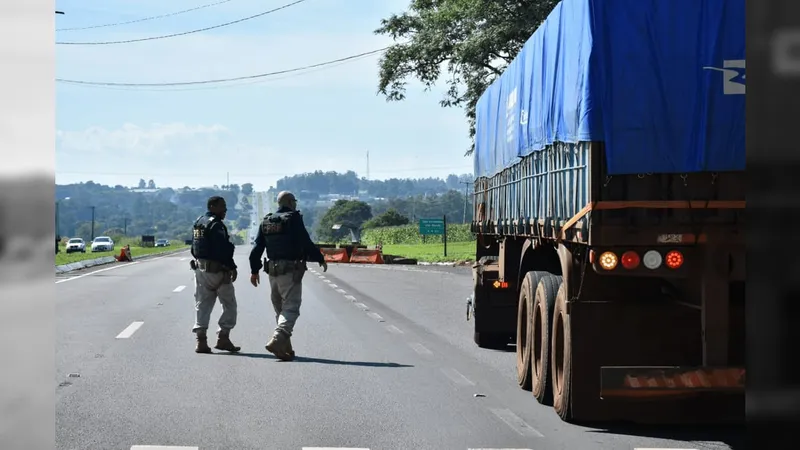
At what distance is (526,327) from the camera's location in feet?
32.1

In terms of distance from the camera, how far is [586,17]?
7.23 metres

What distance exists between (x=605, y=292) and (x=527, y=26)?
103ft

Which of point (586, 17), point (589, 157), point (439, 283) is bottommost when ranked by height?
point (439, 283)

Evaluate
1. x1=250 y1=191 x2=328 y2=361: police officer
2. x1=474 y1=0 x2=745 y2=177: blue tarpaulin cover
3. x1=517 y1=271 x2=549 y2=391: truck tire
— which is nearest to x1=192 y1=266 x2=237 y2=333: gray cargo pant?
x1=250 y1=191 x2=328 y2=361: police officer

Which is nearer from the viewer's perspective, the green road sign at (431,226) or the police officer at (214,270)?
the police officer at (214,270)

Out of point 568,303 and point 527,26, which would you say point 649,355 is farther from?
point 527,26

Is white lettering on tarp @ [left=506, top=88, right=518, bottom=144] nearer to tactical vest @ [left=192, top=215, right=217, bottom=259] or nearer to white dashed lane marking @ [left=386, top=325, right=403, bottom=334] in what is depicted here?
tactical vest @ [left=192, top=215, right=217, bottom=259]

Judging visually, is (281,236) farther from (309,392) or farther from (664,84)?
(664,84)

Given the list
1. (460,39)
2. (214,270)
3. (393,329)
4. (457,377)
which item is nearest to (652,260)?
(457,377)

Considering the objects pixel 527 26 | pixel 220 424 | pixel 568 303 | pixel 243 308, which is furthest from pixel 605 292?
pixel 527 26

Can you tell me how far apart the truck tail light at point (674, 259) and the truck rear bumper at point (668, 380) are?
68 centimetres

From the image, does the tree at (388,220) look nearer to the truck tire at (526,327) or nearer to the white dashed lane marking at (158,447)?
the truck tire at (526,327)

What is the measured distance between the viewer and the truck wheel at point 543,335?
8.34 meters

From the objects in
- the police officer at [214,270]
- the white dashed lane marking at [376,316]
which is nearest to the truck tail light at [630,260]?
the police officer at [214,270]
